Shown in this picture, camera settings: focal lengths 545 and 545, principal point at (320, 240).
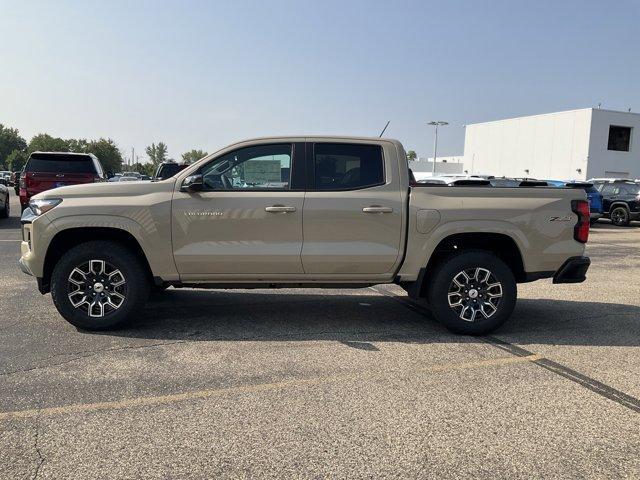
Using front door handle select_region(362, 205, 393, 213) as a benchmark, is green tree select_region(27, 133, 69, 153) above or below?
above

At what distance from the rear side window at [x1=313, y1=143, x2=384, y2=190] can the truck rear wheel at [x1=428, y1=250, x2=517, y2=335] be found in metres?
1.17

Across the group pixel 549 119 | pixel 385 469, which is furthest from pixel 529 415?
pixel 549 119

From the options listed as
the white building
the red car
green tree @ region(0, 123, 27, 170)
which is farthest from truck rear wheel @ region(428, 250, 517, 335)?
green tree @ region(0, 123, 27, 170)

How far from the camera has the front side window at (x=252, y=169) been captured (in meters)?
5.35

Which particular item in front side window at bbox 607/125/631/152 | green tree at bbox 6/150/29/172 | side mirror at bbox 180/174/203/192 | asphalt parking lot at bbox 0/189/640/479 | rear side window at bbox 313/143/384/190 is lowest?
asphalt parking lot at bbox 0/189/640/479

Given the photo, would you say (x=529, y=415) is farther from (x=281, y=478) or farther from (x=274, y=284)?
(x=274, y=284)

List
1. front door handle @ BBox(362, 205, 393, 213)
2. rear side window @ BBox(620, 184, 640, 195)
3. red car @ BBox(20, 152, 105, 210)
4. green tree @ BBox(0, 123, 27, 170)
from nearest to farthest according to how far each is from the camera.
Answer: front door handle @ BBox(362, 205, 393, 213), red car @ BBox(20, 152, 105, 210), rear side window @ BBox(620, 184, 640, 195), green tree @ BBox(0, 123, 27, 170)

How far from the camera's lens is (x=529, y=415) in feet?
11.8

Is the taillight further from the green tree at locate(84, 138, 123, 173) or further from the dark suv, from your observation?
the green tree at locate(84, 138, 123, 173)

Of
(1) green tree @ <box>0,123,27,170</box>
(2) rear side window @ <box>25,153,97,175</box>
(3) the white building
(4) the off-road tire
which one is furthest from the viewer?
(1) green tree @ <box>0,123,27,170</box>

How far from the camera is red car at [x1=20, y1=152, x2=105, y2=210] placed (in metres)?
14.0

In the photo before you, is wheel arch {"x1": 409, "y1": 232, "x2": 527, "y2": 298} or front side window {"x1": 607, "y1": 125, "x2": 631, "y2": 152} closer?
wheel arch {"x1": 409, "y1": 232, "x2": 527, "y2": 298}

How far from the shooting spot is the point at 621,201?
20.3 metres

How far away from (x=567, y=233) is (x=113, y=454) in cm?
459
